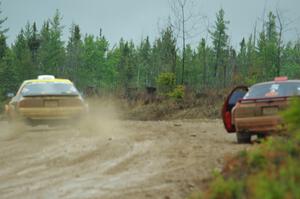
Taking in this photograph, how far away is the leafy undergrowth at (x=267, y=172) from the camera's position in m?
4.59

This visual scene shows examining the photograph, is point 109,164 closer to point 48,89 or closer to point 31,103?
point 31,103

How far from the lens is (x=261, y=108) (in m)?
12.4

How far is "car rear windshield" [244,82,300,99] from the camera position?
41.3 ft

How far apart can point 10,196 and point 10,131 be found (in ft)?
Answer: 29.2

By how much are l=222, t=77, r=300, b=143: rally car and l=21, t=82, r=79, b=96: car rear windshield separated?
5.58 meters

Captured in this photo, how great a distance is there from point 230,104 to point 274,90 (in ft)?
4.46

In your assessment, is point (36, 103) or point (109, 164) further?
point (36, 103)

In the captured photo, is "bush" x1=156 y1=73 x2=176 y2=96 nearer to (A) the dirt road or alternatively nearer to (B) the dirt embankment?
(B) the dirt embankment

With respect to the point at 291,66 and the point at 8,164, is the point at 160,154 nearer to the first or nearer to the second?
the point at 8,164

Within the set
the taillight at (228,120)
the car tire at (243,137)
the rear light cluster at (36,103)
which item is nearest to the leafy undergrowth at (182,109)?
the rear light cluster at (36,103)

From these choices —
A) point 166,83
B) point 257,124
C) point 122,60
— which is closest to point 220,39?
point 122,60

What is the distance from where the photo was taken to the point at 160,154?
10.9 m

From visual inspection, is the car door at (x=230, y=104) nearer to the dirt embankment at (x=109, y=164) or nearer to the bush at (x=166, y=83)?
the dirt embankment at (x=109, y=164)

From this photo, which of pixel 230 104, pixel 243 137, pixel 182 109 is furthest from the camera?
pixel 182 109
